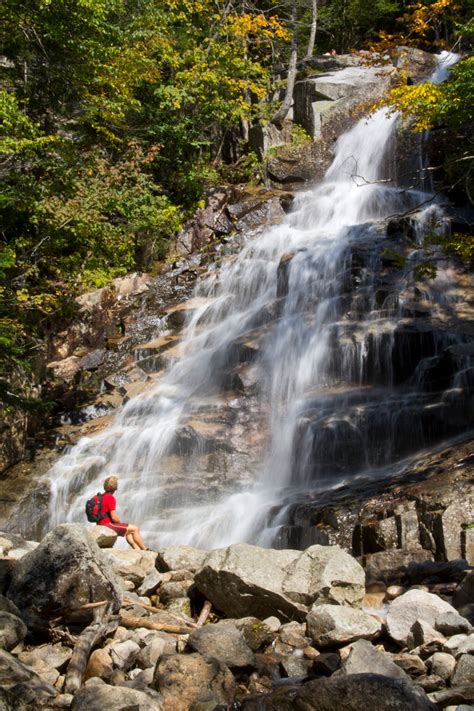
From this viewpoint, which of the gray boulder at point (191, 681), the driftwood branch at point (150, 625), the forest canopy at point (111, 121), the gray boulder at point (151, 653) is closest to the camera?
the gray boulder at point (191, 681)

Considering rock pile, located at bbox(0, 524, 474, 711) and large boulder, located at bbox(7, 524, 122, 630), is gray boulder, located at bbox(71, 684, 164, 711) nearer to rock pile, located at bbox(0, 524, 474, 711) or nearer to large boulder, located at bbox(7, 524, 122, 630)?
rock pile, located at bbox(0, 524, 474, 711)

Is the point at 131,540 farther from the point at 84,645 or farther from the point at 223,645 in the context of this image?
the point at 223,645

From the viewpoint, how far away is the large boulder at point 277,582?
5.52 meters

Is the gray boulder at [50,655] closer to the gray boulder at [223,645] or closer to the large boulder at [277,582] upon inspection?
the gray boulder at [223,645]

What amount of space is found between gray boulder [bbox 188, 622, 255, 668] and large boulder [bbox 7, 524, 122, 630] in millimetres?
920

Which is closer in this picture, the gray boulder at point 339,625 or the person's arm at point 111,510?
the gray boulder at point 339,625

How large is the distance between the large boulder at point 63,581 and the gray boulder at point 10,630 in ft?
0.84

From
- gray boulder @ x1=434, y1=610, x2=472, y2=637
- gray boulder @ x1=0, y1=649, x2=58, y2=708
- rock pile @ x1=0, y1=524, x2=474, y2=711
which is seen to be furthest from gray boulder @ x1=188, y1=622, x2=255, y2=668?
gray boulder @ x1=434, y1=610, x2=472, y2=637

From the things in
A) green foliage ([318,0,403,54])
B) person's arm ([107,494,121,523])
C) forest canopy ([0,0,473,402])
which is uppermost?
green foliage ([318,0,403,54])

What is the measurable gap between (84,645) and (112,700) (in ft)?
3.25

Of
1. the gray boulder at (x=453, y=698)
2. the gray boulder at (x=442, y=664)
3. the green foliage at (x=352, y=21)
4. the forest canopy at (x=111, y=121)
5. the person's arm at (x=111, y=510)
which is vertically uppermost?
the green foliage at (x=352, y=21)

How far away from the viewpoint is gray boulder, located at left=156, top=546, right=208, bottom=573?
674cm

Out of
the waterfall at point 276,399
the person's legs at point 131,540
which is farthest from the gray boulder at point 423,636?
the person's legs at point 131,540

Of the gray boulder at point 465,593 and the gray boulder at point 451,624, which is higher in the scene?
the gray boulder at point 465,593
